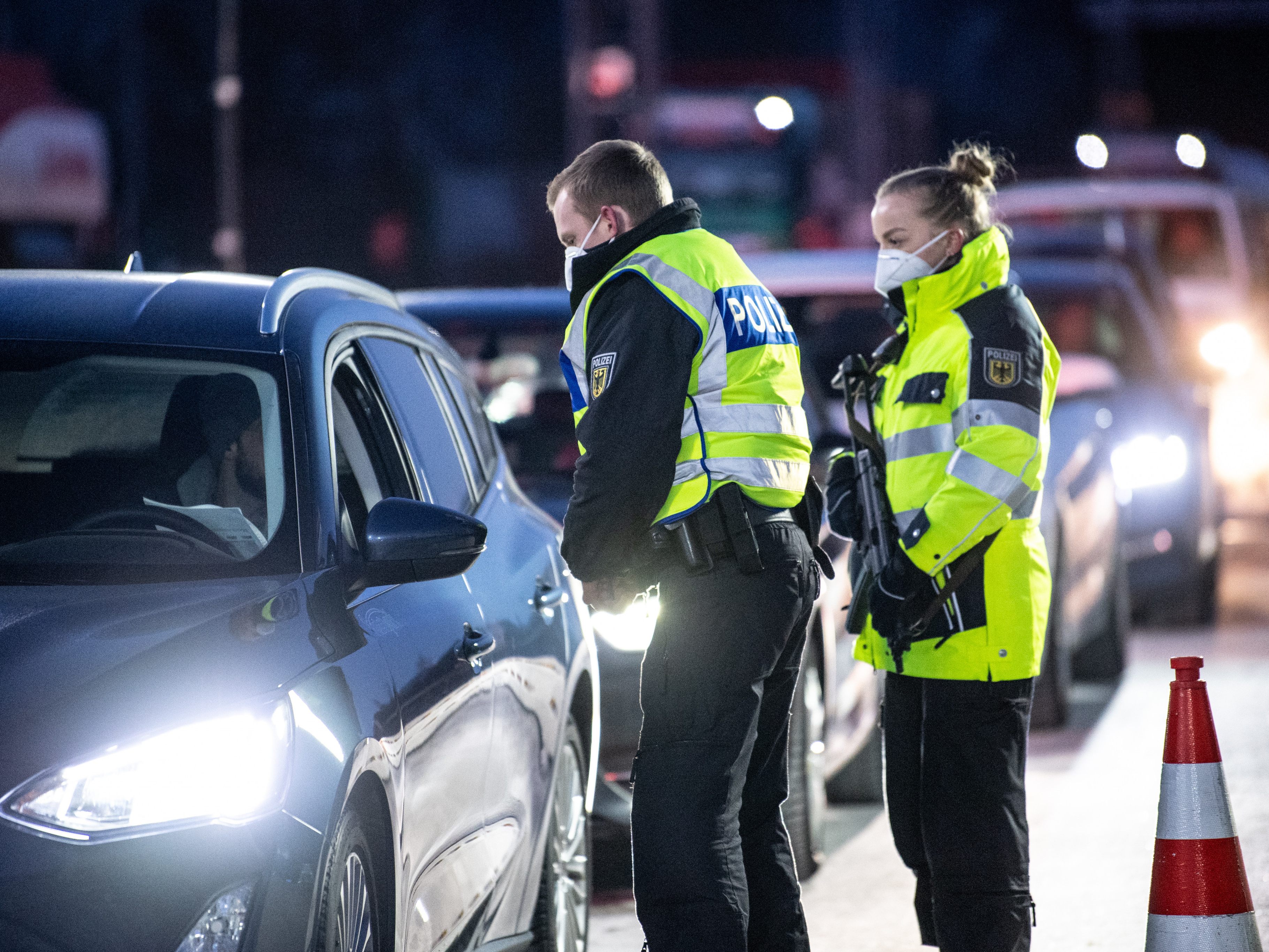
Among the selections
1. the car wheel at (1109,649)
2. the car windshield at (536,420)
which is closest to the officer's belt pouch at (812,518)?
the car windshield at (536,420)

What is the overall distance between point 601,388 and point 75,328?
1068 mm

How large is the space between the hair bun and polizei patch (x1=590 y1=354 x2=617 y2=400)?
1.22 metres

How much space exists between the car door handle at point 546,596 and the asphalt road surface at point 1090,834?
1110mm

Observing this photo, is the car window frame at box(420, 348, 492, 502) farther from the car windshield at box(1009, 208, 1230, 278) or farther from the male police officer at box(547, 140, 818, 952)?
the car windshield at box(1009, 208, 1230, 278)

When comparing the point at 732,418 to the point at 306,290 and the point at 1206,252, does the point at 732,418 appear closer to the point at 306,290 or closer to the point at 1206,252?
the point at 306,290

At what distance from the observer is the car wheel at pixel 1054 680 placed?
28.0 feet

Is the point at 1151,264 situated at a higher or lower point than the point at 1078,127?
lower

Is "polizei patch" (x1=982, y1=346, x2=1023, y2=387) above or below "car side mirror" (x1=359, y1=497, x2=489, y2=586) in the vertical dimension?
above

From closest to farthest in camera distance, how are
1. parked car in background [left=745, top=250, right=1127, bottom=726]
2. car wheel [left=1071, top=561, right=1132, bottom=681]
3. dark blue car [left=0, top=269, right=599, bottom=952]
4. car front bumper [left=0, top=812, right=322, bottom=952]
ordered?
1. car front bumper [left=0, top=812, right=322, bottom=952]
2. dark blue car [left=0, top=269, right=599, bottom=952]
3. parked car in background [left=745, top=250, right=1127, bottom=726]
4. car wheel [left=1071, top=561, right=1132, bottom=681]

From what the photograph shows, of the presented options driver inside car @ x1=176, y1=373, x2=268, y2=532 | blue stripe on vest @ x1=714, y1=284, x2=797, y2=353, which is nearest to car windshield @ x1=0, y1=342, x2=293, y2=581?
driver inside car @ x1=176, y1=373, x2=268, y2=532

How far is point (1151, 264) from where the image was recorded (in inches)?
502

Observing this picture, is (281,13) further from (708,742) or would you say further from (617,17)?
(708,742)

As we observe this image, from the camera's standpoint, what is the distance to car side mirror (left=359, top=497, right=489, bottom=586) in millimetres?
3785

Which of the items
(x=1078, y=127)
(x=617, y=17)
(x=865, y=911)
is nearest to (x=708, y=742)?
(x=865, y=911)
